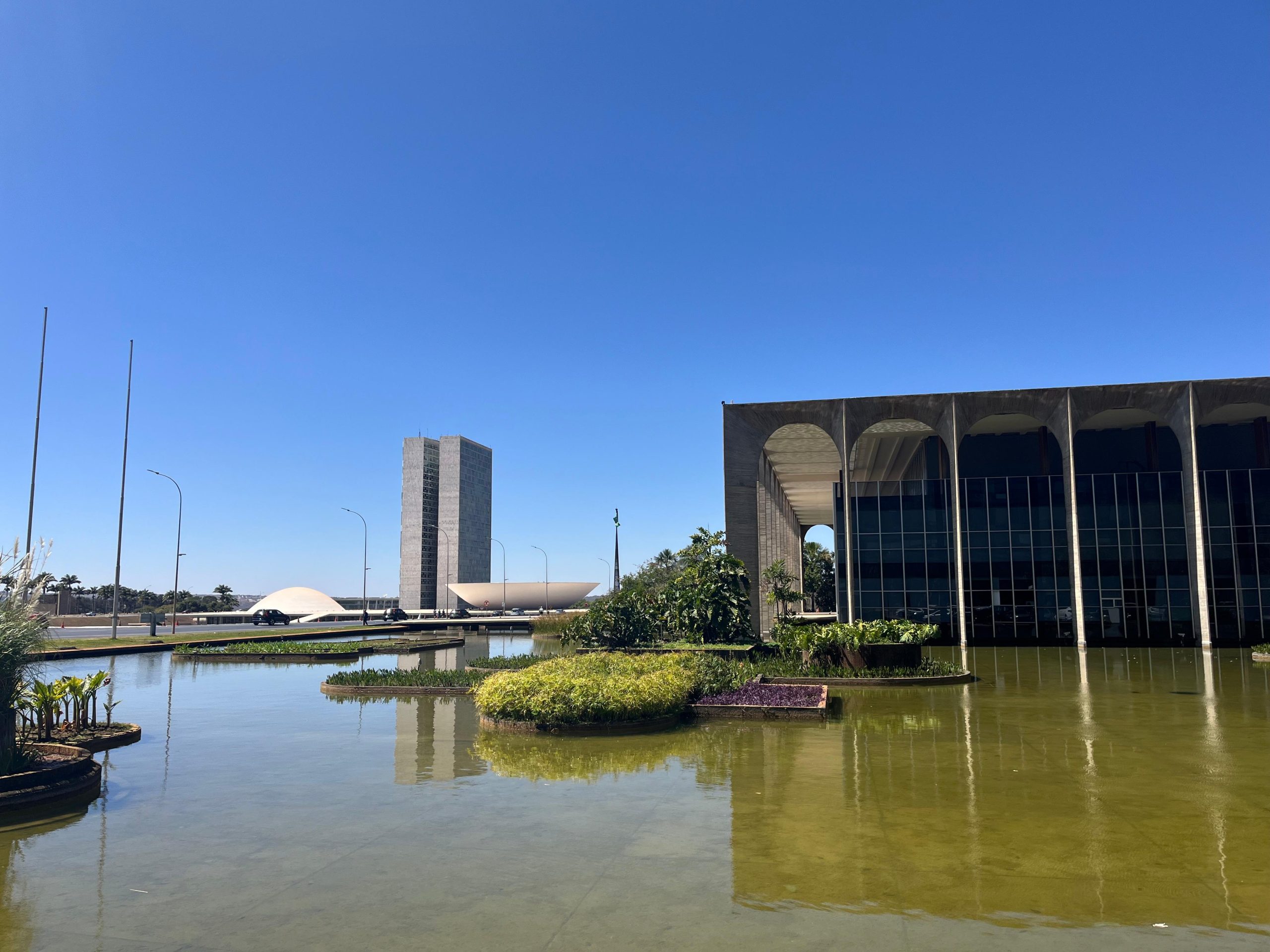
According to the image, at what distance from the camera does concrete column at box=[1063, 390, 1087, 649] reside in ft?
144

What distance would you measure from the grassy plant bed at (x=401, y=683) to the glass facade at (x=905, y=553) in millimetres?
28071

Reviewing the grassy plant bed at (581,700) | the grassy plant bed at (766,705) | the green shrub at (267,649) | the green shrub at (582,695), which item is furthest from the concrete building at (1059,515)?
the grassy plant bed at (581,700)

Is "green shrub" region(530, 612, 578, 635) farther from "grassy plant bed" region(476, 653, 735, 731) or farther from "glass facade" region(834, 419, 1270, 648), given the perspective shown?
"grassy plant bed" region(476, 653, 735, 731)

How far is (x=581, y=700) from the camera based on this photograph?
16391 millimetres

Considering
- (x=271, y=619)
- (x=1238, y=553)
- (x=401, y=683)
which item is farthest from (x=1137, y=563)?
(x=271, y=619)

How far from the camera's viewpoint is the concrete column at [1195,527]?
43.2 metres

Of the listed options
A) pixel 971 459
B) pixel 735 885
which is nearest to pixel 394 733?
pixel 735 885

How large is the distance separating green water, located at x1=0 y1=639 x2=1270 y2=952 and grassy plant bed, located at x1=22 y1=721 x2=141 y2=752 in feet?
1.33

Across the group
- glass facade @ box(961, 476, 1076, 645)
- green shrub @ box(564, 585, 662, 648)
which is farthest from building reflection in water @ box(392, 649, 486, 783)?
glass facade @ box(961, 476, 1076, 645)

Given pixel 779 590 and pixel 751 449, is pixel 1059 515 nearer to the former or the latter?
pixel 751 449

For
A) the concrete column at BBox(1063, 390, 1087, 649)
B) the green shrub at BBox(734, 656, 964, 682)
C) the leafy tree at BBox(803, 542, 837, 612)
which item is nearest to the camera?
the green shrub at BBox(734, 656, 964, 682)

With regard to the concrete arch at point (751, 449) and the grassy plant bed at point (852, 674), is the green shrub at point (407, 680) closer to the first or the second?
the grassy plant bed at point (852, 674)

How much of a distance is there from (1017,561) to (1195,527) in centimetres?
831

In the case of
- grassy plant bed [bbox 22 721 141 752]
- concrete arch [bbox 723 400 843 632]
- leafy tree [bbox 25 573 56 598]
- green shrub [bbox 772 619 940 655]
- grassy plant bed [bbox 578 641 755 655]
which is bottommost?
grassy plant bed [bbox 22 721 141 752]
